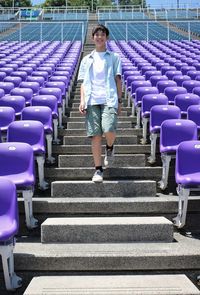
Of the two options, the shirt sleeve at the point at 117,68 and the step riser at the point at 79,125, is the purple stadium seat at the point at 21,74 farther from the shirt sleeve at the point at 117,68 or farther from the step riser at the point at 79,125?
the shirt sleeve at the point at 117,68

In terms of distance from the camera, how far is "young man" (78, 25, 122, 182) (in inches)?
192

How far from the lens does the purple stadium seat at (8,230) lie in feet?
11.7

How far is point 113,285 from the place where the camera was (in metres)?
3.56

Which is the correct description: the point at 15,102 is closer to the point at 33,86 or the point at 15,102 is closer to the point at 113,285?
the point at 33,86

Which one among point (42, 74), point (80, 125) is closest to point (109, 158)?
point (80, 125)

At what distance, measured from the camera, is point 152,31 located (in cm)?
2645

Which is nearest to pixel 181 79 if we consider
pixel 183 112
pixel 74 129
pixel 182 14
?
pixel 183 112

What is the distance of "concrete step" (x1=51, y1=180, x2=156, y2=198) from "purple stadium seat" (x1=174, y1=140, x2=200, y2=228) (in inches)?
15.3

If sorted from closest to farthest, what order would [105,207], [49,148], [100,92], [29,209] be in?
1. [29,209]
2. [105,207]
3. [100,92]
4. [49,148]

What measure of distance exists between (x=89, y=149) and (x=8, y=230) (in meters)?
2.90

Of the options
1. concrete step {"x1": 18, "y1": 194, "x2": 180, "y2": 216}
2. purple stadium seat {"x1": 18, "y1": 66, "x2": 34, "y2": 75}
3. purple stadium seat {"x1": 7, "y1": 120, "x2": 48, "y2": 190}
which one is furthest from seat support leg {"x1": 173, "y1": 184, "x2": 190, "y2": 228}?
purple stadium seat {"x1": 18, "y1": 66, "x2": 34, "y2": 75}

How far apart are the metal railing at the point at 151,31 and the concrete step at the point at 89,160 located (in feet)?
55.7

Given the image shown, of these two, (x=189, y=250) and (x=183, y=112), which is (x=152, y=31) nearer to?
(x=183, y=112)

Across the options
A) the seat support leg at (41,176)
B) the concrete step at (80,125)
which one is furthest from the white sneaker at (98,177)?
the concrete step at (80,125)
